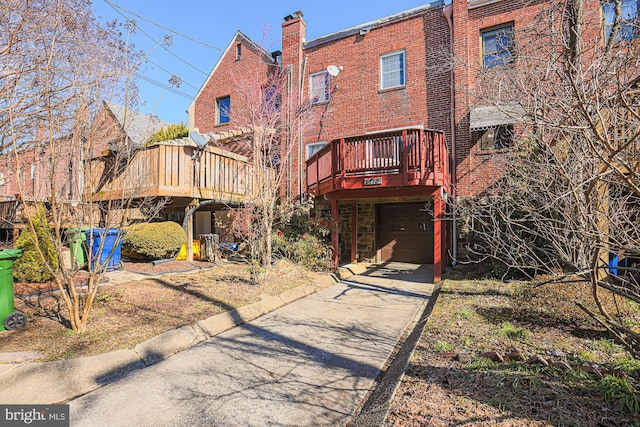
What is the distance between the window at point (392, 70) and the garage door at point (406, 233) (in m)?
4.25

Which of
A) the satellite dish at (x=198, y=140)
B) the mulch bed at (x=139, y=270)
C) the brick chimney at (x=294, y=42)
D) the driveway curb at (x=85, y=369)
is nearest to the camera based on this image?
the driveway curb at (x=85, y=369)

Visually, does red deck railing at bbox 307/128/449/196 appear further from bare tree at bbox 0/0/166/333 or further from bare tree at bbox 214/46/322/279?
bare tree at bbox 0/0/166/333

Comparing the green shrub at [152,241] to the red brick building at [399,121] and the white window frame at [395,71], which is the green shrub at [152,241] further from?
the white window frame at [395,71]

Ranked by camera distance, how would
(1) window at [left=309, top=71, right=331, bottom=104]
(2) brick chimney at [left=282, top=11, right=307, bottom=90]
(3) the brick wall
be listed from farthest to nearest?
(3) the brick wall, (2) brick chimney at [left=282, top=11, right=307, bottom=90], (1) window at [left=309, top=71, right=331, bottom=104]

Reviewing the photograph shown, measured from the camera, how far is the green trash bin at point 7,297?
397 centimetres

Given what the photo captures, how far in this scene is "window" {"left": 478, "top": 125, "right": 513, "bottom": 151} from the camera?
9578 millimetres

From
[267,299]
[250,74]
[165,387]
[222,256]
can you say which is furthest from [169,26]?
[165,387]

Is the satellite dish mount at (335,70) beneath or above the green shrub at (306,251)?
above

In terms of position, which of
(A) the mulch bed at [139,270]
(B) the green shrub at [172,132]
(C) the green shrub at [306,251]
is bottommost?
(A) the mulch bed at [139,270]

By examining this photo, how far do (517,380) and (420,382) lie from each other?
2.46 ft

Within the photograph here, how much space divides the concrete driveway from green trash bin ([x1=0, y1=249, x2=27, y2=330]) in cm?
195

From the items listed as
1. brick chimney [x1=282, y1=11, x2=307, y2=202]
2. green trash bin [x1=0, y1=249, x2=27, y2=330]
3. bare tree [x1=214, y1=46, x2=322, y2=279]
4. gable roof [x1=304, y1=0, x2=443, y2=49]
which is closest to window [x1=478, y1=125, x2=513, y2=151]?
gable roof [x1=304, y1=0, x2=443, y2=49]

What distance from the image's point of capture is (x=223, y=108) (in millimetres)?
15414

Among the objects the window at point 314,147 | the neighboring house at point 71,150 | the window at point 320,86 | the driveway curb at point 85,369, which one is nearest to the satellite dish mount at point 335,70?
the window at point 320,86
